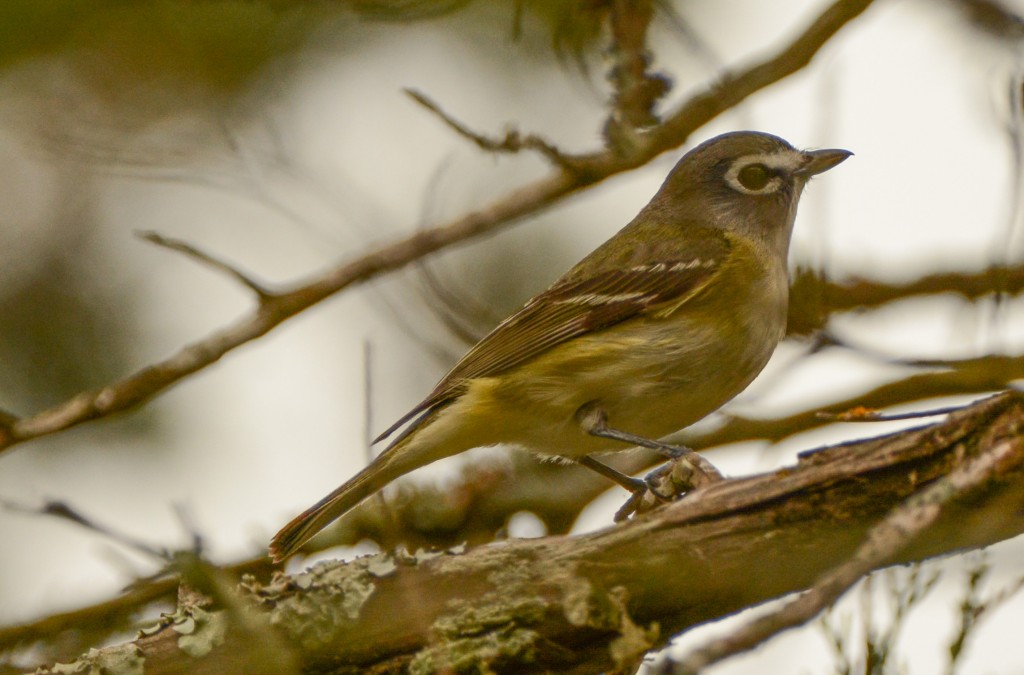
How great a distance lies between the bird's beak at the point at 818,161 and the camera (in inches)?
210

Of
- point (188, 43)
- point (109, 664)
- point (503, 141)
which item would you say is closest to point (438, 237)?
point (503, 141)

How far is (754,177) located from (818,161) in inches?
12.2

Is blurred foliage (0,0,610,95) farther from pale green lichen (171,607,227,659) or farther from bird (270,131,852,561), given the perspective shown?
pale green lichen (171,607,227,659)

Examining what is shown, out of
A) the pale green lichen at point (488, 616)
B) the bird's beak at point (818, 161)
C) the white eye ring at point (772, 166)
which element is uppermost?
the white eye ring at point (772, 166)

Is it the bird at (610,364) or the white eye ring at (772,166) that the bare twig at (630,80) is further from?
the white eye ring at (772,166)

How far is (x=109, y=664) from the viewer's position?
3.38m

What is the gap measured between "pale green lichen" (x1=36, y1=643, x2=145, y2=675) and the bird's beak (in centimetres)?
365

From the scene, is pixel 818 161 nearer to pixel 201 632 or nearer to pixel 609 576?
pixel 609 576

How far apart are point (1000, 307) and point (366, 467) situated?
2553 millimetres

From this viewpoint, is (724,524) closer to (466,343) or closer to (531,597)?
(531,597)

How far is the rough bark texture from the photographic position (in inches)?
115

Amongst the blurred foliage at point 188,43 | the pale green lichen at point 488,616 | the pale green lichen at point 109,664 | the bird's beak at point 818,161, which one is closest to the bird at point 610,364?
the bird's beak at point 818,161

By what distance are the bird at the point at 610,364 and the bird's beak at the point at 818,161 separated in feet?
1.50

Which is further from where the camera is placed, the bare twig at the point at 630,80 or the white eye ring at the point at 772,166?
the white eye ring at the point at 772,166
